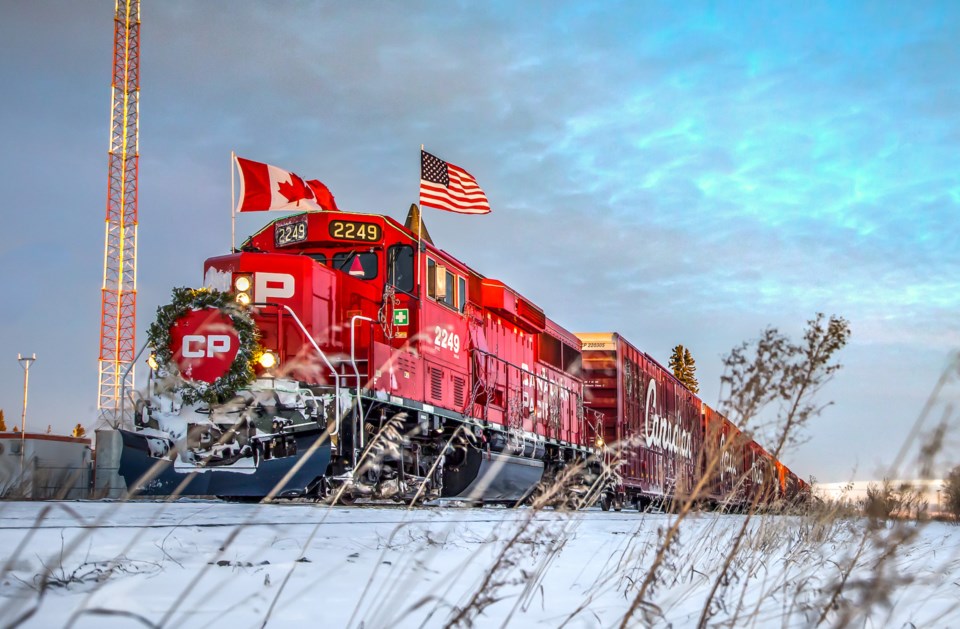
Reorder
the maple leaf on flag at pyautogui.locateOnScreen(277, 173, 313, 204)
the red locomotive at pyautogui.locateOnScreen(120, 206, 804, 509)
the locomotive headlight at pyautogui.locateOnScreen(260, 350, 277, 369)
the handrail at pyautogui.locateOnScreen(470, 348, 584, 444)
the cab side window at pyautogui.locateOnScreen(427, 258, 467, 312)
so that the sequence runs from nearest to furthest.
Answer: the red locomotive at pyautogui.locateOnScreen(120, 206, 804, 509)
the locomotive headlight at pyautogui.locateOnScreen(260, 350, 277, 369)
the cab side window at pyautogui.locateOnScreen(427, 258, 467, 312)
the maple leaf on flag at pyautogui.locateOnScreen(277, 173, 313, 204)
the handrail at pyautogui.locateOnScreen(470, 348, 584, 444)

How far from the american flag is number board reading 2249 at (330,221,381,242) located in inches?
76.1

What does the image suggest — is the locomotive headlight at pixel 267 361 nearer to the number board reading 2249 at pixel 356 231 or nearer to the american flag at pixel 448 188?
the number board reading 2249 at pixel 356 231

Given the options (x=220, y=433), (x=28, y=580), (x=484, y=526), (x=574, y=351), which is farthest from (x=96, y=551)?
(x=574, y=351)

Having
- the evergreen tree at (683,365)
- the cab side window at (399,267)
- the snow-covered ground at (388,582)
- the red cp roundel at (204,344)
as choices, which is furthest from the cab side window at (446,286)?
the evergreen tree at (683,365)

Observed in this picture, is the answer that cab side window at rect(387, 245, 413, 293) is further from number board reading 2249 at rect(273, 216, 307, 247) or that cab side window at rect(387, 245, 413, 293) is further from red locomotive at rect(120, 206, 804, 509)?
number board reading 2249 at rect(273, 216, 307, 247)

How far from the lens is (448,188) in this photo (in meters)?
14.3

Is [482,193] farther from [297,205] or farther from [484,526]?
[484,526]

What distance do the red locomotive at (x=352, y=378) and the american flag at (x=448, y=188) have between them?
1.04 metres

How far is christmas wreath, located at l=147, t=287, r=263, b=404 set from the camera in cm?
1020

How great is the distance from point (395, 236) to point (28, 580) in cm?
889

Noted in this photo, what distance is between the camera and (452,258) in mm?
13414

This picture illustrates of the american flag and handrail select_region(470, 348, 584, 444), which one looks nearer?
the american flag

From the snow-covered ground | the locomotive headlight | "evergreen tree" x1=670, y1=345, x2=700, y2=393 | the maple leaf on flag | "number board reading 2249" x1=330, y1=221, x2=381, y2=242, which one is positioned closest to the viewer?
the snow-covered ground

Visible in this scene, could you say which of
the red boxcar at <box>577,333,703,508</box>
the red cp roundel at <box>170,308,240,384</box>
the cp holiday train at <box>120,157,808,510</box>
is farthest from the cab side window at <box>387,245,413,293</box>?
the red boxcar at <box>577,333,703,508</box>
